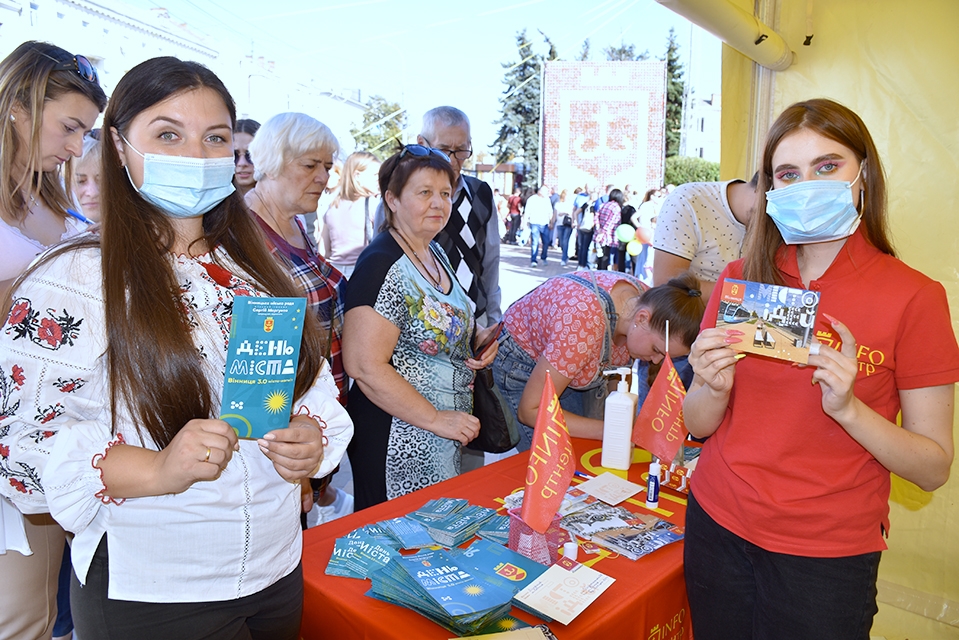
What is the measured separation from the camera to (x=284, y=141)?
2.50m

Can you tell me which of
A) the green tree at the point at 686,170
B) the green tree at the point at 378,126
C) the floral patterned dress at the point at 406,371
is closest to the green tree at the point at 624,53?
the green tree at the point at 686,170

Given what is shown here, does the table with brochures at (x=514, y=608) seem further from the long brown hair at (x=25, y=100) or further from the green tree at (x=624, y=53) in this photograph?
the green tree at (x=624, y=53)

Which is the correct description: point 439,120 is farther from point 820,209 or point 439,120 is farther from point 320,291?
point 820,209

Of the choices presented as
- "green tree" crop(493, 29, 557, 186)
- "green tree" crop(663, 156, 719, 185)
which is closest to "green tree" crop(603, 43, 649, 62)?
"green tree" crop(493, 29, 557, 186)

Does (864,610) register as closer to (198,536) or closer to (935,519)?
(198,536)

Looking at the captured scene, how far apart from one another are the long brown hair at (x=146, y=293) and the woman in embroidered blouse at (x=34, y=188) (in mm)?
601

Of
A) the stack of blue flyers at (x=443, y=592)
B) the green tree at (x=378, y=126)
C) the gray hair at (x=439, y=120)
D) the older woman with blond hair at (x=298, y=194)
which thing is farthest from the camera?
the green tree at (x=378, y=126)

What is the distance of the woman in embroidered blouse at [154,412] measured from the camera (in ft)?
3.31

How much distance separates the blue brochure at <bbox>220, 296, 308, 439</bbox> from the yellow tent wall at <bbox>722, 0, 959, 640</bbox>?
257cm

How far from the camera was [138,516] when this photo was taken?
108 centimetres

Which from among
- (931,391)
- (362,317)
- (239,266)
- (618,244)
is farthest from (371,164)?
(618,244)

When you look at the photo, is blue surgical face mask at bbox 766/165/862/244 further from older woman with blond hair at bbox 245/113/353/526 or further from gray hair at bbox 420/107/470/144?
gray hair at bbox 420/107/470/144

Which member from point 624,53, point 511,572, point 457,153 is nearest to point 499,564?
point 511,572

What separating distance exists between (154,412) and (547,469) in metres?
0.87
